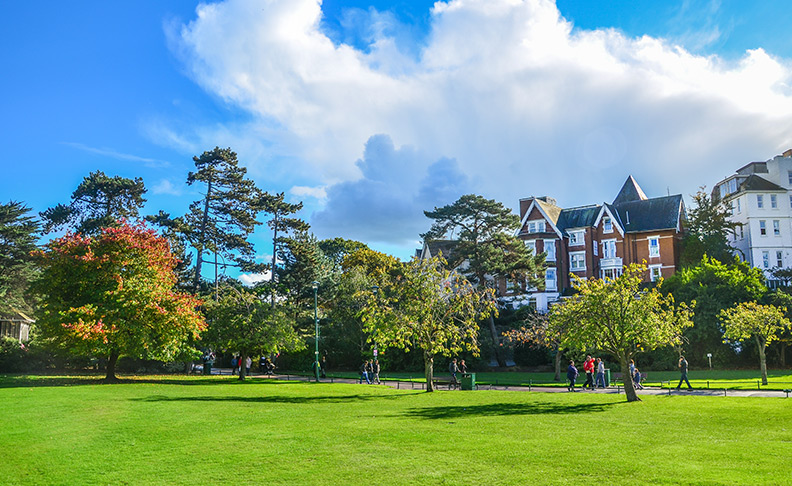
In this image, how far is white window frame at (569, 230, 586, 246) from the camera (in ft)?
240

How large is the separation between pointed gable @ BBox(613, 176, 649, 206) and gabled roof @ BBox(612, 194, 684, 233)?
4.81 meters

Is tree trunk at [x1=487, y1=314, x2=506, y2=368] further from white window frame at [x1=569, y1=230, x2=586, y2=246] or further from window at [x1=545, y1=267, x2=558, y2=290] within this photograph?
white window frame at [x1=569, y1=230, x2=586, y2=246]

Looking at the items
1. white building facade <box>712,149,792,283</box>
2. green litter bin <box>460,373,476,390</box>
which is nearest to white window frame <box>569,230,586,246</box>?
white building facade <box>712,149,792,283</box>

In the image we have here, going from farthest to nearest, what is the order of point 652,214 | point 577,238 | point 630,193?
point 630,193 → point 577,238 → point 652,214

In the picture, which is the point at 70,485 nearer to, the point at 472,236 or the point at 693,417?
the point at 693,417

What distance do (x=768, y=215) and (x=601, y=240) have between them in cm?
1875

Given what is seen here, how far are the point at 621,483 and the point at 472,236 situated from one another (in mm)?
49940

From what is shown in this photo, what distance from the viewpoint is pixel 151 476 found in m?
11.1

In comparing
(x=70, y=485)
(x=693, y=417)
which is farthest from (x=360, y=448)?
(x=693, y=417)

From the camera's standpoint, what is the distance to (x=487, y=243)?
59594 millimetres

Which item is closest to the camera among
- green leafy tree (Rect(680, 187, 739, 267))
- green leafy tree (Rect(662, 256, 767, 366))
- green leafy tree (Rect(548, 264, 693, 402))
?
green leafy tree (Rect(548, 264, 693, 402))

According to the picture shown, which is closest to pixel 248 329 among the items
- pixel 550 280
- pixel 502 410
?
pixel 502 410

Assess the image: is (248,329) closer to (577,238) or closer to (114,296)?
(114,296)

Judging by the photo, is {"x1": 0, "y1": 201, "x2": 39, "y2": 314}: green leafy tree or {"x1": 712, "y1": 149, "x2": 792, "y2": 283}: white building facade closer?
{"x1": 0, "y1": 201, "x2": 39, "y2": 314}: green leafy tree
